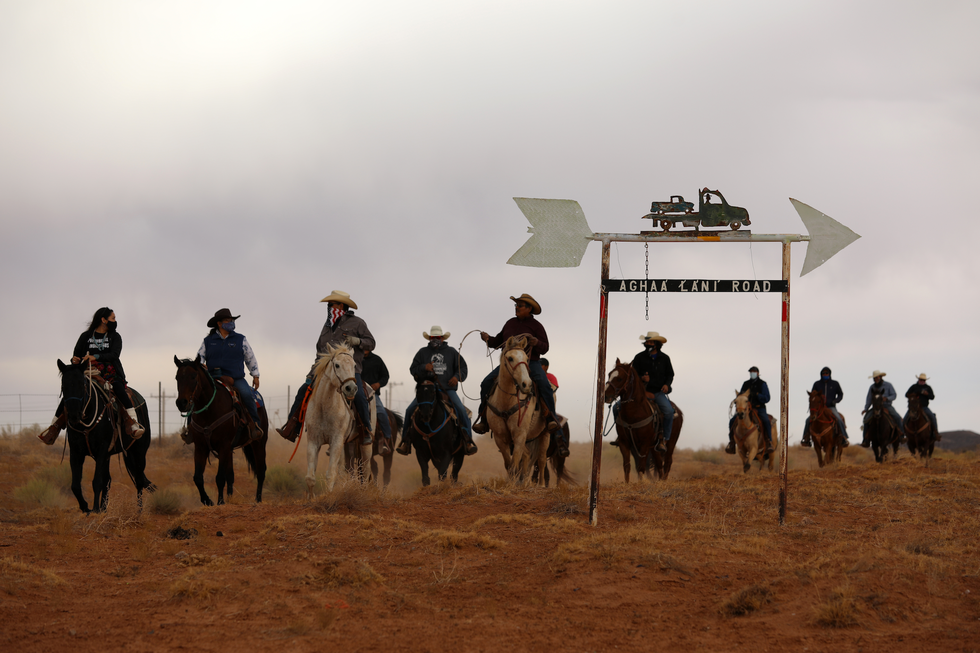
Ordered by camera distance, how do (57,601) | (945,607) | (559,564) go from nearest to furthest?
(945,607) < (57,601) < (559,564)

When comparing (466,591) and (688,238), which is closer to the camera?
(466,591)

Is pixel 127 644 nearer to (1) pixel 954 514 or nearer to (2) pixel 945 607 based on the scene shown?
(2) pixel 945 607

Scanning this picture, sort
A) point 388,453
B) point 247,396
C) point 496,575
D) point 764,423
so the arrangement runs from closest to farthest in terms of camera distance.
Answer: point 496,575 → point 247,396 → point 388,453 → point 764,423

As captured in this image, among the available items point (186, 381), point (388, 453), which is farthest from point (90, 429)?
point (388, 453)

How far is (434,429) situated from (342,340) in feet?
9.14

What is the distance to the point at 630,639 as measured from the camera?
6688 millimetres

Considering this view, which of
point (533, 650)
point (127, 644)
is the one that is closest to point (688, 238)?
point (533, 650)

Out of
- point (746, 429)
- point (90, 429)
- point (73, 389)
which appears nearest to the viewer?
point (73, 389)

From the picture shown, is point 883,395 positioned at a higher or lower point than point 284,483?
higher

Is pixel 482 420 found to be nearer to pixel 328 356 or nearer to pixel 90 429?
pixel 328 356

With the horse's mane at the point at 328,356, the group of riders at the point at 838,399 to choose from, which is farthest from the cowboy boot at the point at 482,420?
the group of riders at the point at 838,399

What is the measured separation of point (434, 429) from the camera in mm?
16188

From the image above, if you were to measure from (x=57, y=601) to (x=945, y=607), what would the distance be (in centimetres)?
731

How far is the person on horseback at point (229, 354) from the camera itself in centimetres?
1432
